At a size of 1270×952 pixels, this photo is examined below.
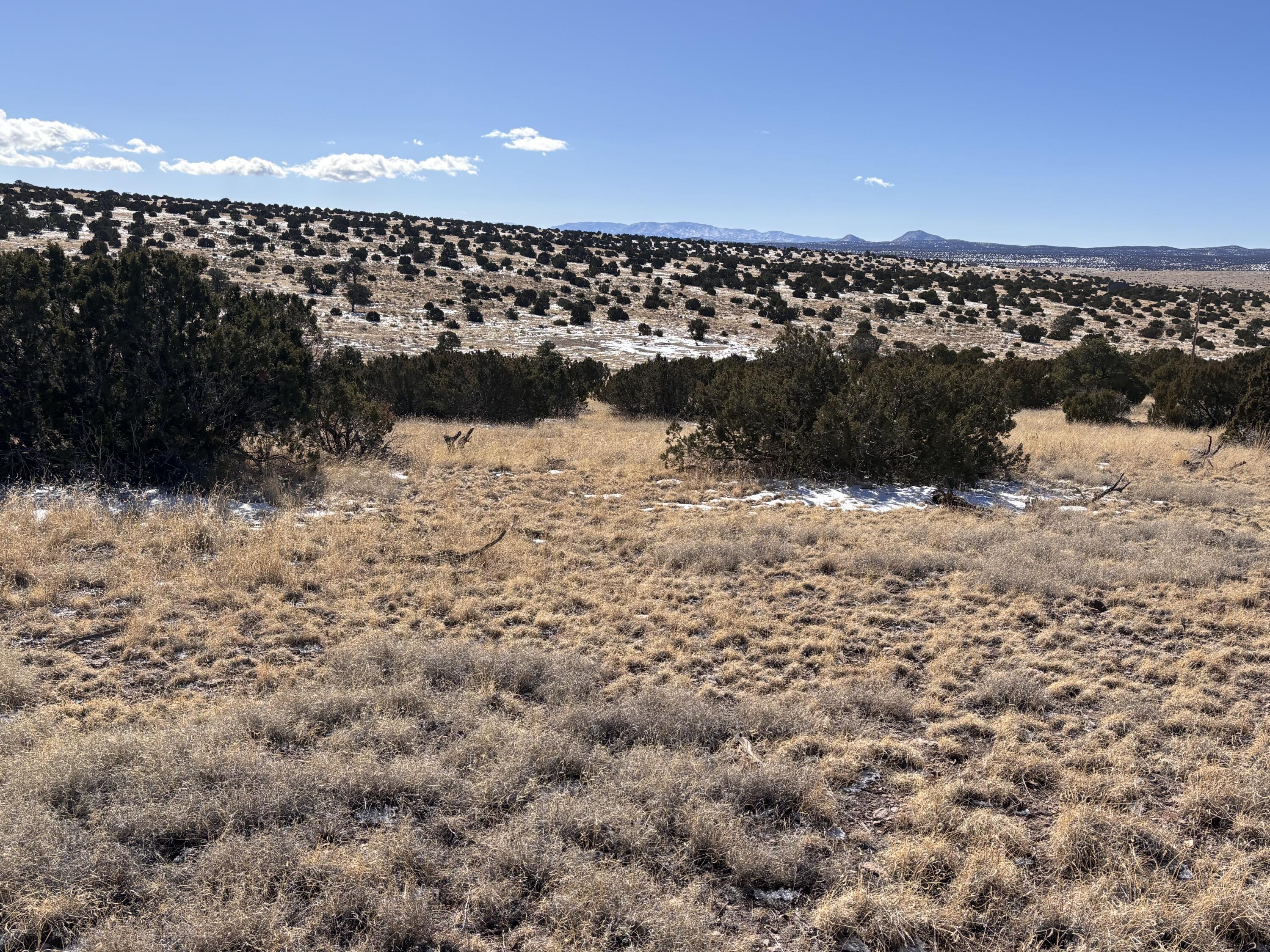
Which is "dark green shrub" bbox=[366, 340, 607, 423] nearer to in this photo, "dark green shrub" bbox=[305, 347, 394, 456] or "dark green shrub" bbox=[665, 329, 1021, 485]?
"dark green shrub" bbox=[305, 347, 394, 456]

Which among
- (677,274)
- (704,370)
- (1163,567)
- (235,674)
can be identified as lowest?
(235,674)

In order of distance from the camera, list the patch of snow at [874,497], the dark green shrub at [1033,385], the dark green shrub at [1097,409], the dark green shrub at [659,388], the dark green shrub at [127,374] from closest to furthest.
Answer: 1. the dark green shrub at [127,374]
2. the patch of snow at [874,497]
3. the dark green shrub at [1097,409]
4. the dark green shrub at [659,388]
5. the dark green shrub at [1033,385]

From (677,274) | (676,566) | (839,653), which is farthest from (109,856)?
(677,274)

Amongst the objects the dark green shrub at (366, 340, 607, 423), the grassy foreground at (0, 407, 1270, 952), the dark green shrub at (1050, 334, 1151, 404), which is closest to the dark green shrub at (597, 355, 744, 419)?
the dark green shrub at (366, 340, 607, 423)

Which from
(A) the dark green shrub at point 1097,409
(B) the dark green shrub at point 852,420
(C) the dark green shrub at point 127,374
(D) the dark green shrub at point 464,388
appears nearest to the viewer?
(C) the dark green shrub at point 127,374

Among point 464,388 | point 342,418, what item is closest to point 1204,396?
point 464,388

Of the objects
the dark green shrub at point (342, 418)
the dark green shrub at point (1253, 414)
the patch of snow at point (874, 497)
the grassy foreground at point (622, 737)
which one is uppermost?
the dark green shrub at point (1253, 414)

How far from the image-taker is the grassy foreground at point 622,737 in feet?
9.53

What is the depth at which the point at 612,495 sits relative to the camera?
33.6ft

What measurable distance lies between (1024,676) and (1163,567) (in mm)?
3282

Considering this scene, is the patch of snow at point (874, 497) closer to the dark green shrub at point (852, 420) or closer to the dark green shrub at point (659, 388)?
the dark green shrub at point (852, 420)

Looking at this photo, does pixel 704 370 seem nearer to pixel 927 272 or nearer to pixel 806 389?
pixel 806 389

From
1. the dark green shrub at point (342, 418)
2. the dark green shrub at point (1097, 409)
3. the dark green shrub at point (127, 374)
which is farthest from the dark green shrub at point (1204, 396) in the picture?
the dark green shrub at point (127, 374)

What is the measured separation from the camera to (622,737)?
419 cm
